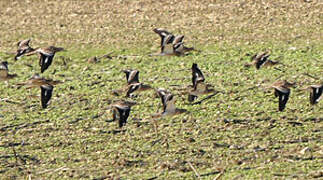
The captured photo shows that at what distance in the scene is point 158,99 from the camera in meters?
3.54

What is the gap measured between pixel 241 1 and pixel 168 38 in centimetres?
107

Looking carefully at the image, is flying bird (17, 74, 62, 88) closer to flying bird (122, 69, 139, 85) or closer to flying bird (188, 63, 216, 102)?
flying bird (122, 69, 139, 85)

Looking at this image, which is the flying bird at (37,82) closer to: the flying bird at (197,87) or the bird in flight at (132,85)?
the bird in flight at (132,85)

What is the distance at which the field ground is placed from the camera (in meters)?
2.87

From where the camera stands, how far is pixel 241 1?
4.82 meters

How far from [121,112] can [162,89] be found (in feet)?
1.01

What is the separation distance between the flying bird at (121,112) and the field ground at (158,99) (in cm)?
4

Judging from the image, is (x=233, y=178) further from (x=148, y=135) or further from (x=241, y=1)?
(x=241, y=1)

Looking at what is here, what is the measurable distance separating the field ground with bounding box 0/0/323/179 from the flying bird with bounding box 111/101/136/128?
0.13ft

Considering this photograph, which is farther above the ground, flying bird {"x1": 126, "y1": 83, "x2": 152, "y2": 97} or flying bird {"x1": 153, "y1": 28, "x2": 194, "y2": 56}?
flying bird {"x1": 153, "y1": 28, "x2": 194, "y2": 56}

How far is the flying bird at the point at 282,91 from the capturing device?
3.30 meters

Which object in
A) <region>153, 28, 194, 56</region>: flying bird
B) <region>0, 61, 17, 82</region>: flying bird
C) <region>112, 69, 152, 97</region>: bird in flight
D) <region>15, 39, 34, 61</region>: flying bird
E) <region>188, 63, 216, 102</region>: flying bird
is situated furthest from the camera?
<region>15, 39, 34, 61</region>: flying bird

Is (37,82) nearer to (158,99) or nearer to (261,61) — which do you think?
(158,99)

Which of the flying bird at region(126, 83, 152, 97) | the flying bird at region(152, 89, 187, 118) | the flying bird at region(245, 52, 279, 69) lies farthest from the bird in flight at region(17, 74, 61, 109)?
the flying bird at region(245, 52, 279, 69)
